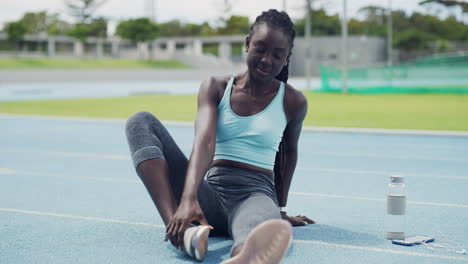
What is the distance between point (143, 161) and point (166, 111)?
15.0 m

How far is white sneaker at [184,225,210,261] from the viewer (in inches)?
144

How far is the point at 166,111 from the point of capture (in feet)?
61.9

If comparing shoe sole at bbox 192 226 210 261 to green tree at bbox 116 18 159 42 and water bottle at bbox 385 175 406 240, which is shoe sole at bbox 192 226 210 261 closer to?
water bottle at bbox 385 175 406 240

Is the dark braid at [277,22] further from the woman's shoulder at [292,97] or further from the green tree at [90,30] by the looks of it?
the green tree at [90,30]

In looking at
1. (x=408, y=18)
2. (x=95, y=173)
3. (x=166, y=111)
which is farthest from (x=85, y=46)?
(x=95, y=173)

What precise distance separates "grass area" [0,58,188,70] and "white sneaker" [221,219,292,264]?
53547mm

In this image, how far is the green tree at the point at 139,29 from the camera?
72.8m

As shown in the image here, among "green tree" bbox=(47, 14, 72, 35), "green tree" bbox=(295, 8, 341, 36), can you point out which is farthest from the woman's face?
"green tree" bbox=(47, 14, 72, 35)

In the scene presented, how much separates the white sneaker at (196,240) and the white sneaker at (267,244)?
42cm

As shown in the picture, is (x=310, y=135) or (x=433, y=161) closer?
(x=433, y=161)

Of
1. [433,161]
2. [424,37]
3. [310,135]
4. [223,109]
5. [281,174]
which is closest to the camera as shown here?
[223,109]

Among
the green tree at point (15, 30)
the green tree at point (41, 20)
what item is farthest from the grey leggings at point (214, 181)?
the green tree at point (41, 20)

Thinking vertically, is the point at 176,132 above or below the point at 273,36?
below

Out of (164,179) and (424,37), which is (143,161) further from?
(424,37)
